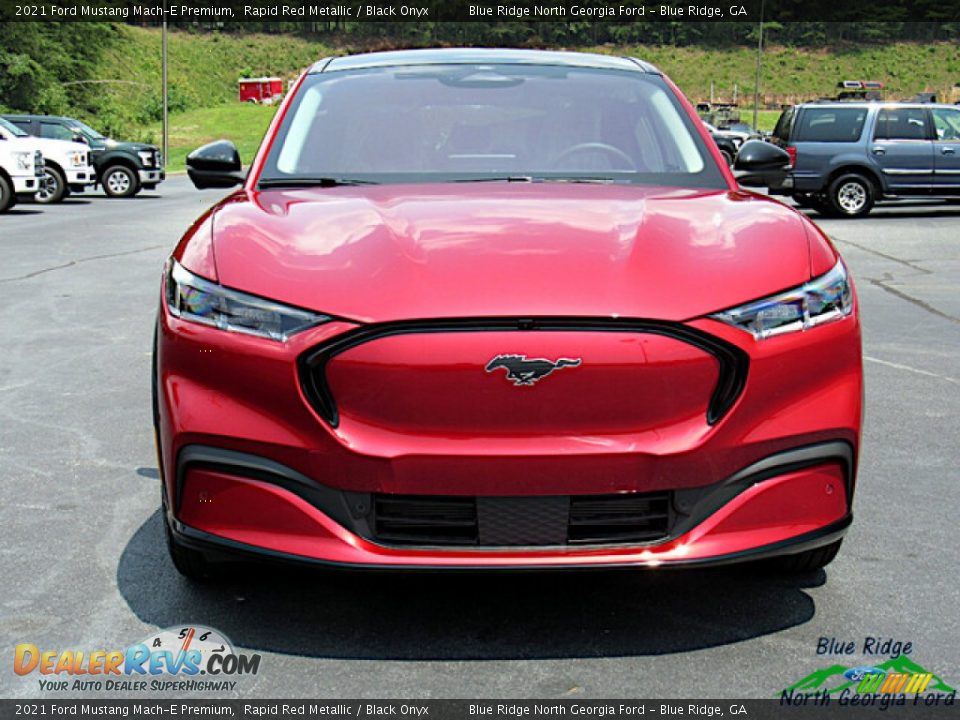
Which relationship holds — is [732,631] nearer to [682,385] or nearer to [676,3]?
[682,385]

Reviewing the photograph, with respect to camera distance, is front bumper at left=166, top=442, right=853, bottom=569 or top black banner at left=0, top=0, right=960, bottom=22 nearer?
front bumper at left=166, top=442, right=853, bottom=569

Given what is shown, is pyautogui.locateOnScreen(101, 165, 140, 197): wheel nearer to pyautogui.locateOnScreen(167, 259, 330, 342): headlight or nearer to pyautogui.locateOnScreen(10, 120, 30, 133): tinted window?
pyautogui.locateOnScreen(10, 120, 30, 133): tinted window

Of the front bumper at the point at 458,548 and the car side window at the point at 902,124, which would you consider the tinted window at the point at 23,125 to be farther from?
the front bumper at the point at 458,548

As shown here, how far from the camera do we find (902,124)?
75.3 feet

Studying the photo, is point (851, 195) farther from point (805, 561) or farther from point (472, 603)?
point (472, 603)

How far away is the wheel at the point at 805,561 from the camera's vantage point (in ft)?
12.6

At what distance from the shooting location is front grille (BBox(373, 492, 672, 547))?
3.21 m

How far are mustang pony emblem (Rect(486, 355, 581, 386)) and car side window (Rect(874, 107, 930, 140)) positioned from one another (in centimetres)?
2100

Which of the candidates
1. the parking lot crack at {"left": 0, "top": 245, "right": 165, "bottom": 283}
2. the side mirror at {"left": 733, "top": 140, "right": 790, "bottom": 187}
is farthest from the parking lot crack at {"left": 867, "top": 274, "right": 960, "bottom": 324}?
the parking lot crack at {"left": 0, "top": 245, "right": 165, "bottom": 283}

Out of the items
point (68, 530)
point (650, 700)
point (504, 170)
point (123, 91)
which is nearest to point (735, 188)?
point (504, 170)

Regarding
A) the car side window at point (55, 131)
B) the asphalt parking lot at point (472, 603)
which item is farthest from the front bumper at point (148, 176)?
the asphalt parking lot at point (472, 603)

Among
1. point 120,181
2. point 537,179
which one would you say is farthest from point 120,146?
point 537,179

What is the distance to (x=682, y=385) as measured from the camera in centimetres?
321

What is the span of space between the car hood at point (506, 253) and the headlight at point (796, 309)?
28mm
